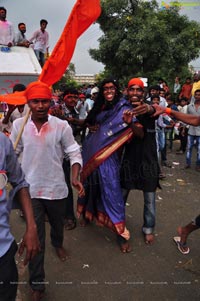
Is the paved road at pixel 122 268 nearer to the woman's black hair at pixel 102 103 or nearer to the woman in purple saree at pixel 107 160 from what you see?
the woman in purple saree at pixel 107 160

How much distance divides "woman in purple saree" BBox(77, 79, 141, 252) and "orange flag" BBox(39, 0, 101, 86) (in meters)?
0.68

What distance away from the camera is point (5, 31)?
26.2 ft

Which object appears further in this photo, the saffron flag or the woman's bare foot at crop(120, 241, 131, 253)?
the woman's bare foot at crop(120, 241, 131, 253)

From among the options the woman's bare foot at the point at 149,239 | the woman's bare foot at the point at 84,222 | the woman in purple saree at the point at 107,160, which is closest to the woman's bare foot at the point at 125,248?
the woman in purple saree at the point at 107,160

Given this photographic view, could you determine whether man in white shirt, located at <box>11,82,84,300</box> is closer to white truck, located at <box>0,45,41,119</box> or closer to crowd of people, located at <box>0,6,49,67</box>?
white truck, located at <box>0,45,41,119</box>

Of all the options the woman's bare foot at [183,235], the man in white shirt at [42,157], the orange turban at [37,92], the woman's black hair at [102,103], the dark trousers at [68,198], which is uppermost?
the orange turban at [37,92]

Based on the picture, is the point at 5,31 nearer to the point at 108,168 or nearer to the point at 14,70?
the point at 14,70

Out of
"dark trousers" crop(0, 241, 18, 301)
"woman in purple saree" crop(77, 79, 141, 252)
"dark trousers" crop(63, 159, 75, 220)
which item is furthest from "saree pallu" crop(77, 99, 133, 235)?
"dark trousers" crop(0, 241, 18, 301)

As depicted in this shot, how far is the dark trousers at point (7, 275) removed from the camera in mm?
1623

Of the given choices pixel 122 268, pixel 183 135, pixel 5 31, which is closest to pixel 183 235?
pixel 122 268

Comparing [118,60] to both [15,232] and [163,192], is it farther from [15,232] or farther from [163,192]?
[15,232]

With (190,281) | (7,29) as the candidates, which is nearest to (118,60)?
(7,29)

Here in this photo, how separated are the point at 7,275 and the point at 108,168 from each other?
192cm

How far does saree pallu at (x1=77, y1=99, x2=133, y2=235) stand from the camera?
132 inches
